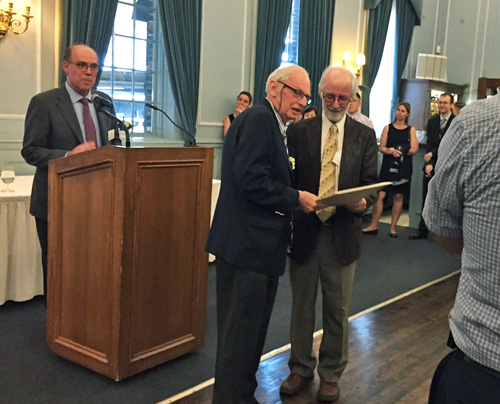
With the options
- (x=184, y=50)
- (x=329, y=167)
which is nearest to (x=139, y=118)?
(x=184, y=50)

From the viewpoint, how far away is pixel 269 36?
22.0ft

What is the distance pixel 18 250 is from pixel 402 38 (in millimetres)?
7760

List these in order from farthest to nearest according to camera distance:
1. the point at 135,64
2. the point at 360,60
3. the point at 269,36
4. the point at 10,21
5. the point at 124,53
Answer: the point at 360,60 → the point at 269,36 → the point at 135,64 → the point at 124,53 → the point at 10,21

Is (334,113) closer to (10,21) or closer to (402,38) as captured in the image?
(10,21)

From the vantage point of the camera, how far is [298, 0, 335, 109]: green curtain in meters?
7.35

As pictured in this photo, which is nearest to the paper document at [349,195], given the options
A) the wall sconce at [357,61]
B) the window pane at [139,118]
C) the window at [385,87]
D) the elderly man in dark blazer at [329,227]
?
the elderly man in dark blazer at [329,227]

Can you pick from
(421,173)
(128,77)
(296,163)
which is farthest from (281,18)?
(296,163)

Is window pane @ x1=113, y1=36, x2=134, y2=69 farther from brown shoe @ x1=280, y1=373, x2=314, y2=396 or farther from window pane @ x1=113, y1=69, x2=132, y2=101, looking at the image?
brown shoe @ x1=280, y1=373, x2=314, y2=396

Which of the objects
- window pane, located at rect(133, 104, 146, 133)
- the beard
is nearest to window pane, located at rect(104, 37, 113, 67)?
window pane, located at rect(133, 104, 146, 133)

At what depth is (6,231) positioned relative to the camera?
3477 mm

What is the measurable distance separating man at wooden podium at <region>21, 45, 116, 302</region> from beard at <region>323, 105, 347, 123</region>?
1.26 meters

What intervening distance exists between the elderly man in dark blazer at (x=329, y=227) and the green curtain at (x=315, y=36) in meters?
5.12

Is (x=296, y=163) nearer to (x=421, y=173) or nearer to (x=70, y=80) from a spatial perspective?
(x=70, y=80)

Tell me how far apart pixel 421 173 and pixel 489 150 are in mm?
6196
